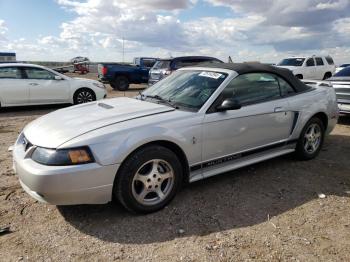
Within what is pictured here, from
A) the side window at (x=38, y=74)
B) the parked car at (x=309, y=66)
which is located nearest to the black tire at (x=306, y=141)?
the side window at (x=38, y=74)

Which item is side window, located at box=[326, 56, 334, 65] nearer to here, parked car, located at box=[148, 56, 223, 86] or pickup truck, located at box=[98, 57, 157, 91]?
parked car, located at box=[148, 56, 223, 86]

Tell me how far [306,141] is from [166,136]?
2733 millimetres

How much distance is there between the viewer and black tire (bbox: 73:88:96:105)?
37.4 feet

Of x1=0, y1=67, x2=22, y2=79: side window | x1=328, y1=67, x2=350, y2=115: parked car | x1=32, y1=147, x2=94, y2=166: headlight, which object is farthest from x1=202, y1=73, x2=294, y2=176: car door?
x1=0, y1=67, x2=22, y2=79: side window

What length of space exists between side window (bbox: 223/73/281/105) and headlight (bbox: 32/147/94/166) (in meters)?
1.84

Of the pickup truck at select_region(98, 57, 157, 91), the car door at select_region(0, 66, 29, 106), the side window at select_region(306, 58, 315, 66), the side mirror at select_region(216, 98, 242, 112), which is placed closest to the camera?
the side mirror at select_region(216, 98, 242, 112)

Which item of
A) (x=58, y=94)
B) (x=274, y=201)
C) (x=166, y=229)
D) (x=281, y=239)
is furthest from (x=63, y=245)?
(x=58, y=94)

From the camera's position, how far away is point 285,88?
5.10 meters

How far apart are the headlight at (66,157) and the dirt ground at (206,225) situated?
2.35 ft

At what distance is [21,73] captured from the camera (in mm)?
10680

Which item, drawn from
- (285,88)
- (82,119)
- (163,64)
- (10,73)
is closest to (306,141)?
(285,88)

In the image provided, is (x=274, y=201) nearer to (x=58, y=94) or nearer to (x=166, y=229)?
(x=166, y=229)

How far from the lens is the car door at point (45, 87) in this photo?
1075 centimetres

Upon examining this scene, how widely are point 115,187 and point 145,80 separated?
16.8 meters
